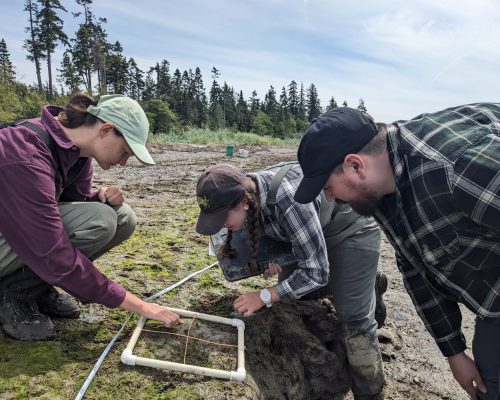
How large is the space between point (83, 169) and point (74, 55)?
40386 mm

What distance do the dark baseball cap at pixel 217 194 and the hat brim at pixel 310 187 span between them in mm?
562

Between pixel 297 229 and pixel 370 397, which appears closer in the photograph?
pixel 297 229

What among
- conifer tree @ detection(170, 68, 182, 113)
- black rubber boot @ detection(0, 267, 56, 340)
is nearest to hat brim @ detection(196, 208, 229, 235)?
black rubber boot @ detection(0, 267, 56, 340)

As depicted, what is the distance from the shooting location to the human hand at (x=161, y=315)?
2.25 meters

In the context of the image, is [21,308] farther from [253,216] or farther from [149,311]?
[253,216]

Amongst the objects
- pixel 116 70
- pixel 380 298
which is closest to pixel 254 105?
pixel 116 70

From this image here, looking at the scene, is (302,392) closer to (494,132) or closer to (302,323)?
(302,323)

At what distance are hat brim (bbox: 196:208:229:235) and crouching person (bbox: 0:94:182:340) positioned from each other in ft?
1.51

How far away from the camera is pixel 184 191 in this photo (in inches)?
268

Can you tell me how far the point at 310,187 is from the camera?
173 cm

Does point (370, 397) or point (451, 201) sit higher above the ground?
point (451, 201)

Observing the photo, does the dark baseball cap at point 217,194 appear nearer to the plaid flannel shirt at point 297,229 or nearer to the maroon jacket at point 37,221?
the plaid flannel shirt at point 297,229

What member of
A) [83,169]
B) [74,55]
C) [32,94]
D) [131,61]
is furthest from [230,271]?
[131,61]

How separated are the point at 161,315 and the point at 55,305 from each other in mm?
734
